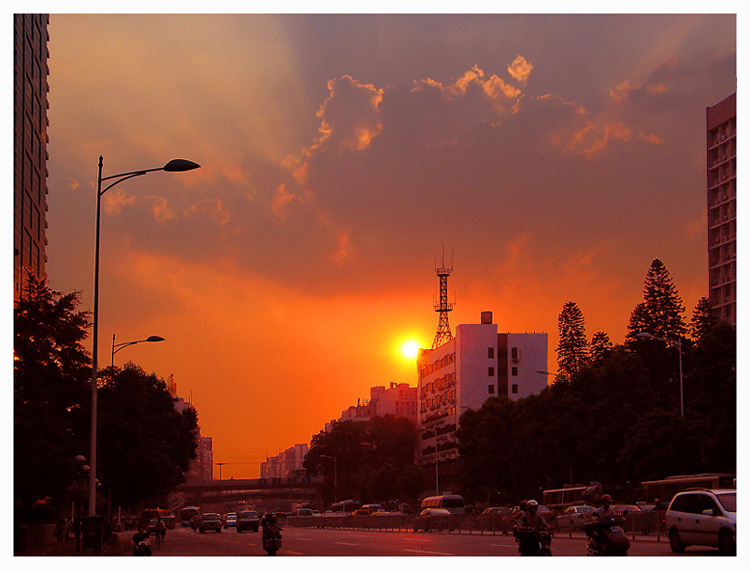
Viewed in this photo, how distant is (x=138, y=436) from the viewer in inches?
2229

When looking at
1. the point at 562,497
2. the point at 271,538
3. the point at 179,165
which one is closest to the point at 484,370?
the point at 562,497

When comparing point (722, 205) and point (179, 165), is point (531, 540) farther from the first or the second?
point (722, 205)

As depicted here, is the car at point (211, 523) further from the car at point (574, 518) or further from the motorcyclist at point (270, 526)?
the motorcyclist at point (270, 526)

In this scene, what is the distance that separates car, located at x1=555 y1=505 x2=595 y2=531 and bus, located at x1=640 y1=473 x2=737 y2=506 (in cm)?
421

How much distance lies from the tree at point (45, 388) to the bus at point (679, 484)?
29232mm

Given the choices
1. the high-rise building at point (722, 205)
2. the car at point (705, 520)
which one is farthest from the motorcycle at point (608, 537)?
the high-rise building at point (722, 205)

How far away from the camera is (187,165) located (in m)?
31.8

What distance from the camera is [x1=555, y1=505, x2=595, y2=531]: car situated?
163 feet

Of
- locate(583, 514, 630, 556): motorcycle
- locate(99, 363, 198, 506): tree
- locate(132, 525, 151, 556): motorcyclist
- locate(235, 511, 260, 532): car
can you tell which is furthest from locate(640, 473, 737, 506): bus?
locate(132, 525, 151, 556): motorcyclist

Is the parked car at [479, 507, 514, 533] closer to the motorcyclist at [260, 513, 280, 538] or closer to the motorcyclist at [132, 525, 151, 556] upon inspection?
the motorcyclist at [260, 513, 280, 538]

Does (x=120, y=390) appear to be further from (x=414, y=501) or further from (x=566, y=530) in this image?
(x=414, y=501)

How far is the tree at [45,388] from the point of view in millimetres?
35656

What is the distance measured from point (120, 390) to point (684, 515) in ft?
103

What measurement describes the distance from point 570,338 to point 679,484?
56.5 m
